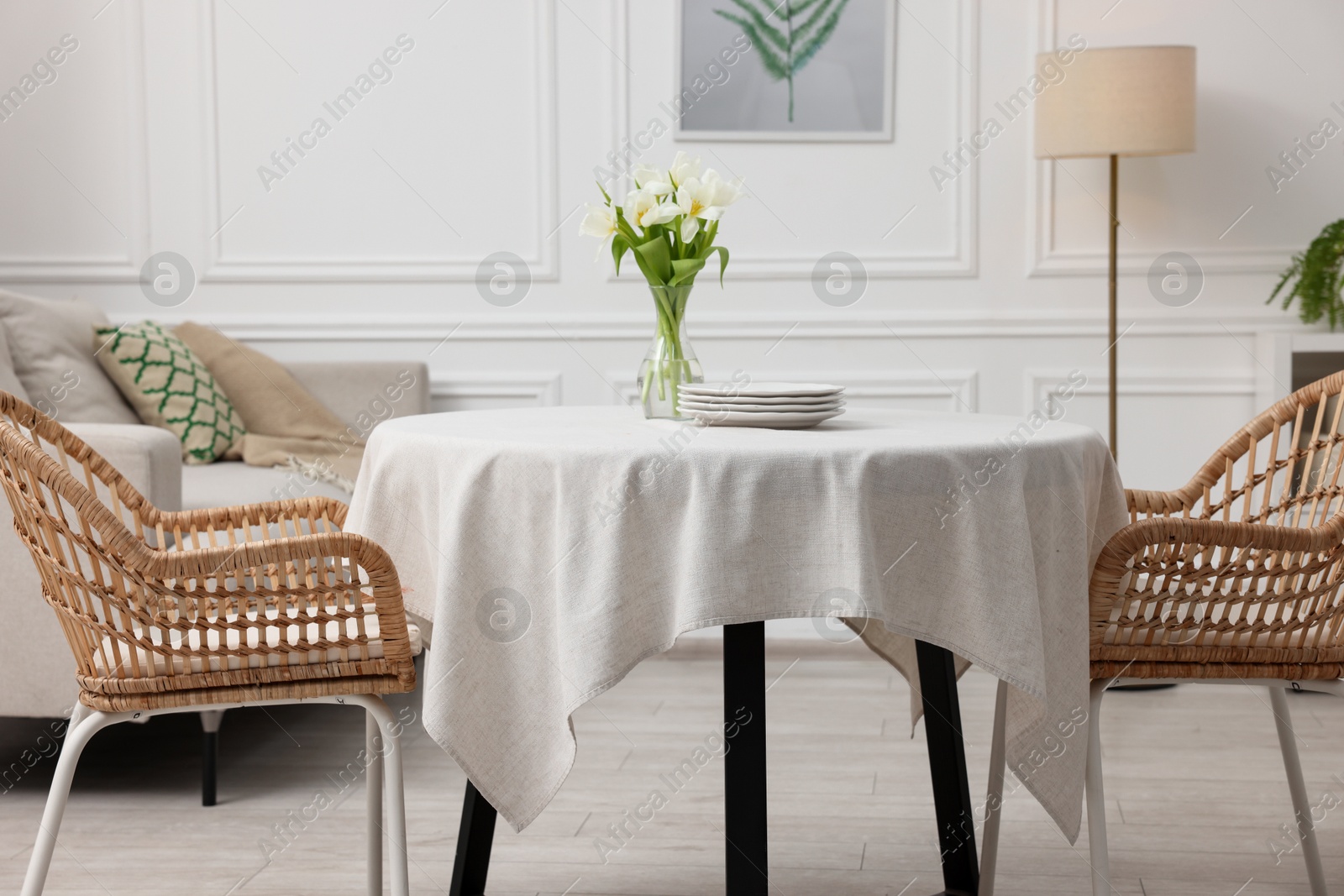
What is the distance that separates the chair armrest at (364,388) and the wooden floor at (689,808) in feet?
2.54

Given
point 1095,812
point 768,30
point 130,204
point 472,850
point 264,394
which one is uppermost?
point 768,30

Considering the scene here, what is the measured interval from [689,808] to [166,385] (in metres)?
1.63

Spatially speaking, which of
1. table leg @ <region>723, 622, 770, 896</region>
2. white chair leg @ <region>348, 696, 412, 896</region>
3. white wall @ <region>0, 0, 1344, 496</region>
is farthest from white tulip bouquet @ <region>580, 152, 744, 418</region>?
white wall @ <region>0, 0, 1344, 496</region>

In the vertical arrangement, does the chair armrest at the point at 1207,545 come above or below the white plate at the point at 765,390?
below

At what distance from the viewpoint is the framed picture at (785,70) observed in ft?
10.8

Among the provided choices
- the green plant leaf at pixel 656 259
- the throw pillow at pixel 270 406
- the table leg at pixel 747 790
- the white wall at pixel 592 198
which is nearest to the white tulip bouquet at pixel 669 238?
the green plant leaf at pixel 656 259

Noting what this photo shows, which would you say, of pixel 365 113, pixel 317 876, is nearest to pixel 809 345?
pixel 365 113

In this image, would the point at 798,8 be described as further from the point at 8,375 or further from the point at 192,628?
the point at 192,628

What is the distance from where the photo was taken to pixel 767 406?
148cm

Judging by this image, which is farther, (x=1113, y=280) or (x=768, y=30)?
(x=768, y=30)

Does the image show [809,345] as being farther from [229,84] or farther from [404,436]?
[404,436]

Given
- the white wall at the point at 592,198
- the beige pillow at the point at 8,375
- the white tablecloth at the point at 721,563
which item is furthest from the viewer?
the white wall at the point at 592,198

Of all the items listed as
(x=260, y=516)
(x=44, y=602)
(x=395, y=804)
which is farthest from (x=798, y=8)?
(x=395, y=804)

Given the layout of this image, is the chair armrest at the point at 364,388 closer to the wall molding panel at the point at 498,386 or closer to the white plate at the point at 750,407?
the wall molding panel at the point at 498,386
